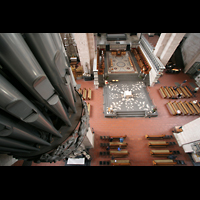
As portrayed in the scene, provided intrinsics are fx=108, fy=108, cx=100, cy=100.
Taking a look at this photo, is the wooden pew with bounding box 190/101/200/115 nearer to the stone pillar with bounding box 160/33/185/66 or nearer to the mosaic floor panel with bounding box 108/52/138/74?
the stone pillar with bounding box 160/33/185/66

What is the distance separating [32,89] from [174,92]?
55.7 ft

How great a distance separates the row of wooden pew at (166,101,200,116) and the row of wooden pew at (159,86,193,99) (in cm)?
114

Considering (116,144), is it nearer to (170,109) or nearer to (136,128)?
(136,128)

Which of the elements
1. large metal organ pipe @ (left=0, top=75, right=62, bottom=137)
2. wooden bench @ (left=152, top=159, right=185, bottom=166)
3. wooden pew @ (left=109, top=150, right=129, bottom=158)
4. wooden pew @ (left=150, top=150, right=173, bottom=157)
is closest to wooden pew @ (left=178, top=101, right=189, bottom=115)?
wooden pew @ (left=150, top=150, right=173, bottom=157)

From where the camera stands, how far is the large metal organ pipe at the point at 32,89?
221 cm

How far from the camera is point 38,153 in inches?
183

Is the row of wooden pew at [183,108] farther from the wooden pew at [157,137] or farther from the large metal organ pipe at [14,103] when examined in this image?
the large metal organ pipe at [14,103]

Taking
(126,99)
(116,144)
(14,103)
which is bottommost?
(14,103)

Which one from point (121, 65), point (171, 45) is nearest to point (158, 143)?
point (171, 45)

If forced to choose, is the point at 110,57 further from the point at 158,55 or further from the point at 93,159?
the point at 93,159

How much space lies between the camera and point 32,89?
9.46 ft

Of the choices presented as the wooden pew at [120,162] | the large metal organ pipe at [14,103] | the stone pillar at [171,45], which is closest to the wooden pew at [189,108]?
the stone pillar at [171,45]

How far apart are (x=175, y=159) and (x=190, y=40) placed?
18091mm

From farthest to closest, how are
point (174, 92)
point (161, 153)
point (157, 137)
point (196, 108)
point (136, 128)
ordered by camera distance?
1. point (174, 92)
2. point (196, 108)
3. point (136, 128)
4. point (157, 137)
5. point (161, 153)
